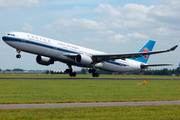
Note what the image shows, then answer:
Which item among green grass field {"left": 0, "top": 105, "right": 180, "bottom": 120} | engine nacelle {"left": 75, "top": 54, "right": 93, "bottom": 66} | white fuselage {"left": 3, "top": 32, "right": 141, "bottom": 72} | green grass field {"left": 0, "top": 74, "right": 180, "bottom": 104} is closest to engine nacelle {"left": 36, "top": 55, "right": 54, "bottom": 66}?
white fuselage {"left": 3, "top": 32, "right": 141, "bottom": 72}

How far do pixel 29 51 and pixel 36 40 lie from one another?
7.07 ft

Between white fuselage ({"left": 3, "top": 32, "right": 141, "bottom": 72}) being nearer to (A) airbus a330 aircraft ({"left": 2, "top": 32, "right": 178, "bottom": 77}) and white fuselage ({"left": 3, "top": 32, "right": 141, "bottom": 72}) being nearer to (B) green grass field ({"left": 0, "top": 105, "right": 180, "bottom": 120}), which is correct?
(A) airbus a330 aircraft ({"left": 2, "top": 32, "right": 178, "bottom": 77})

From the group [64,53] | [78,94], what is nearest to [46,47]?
[64,53]

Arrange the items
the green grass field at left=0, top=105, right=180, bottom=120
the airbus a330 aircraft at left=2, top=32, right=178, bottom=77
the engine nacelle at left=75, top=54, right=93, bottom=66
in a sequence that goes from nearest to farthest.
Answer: the green grass field at left=0, top=105, right=180, bottom=120
the airbus a330 aircraft at left=2, top=32, right=178, bottom=77
the engine nacelle at left=75, top=54, right=93, bottom=66

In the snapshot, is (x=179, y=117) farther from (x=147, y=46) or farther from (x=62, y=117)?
(x=147, y=46)

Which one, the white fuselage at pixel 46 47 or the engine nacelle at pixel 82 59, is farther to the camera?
the engine nacelle at pixel 82 59

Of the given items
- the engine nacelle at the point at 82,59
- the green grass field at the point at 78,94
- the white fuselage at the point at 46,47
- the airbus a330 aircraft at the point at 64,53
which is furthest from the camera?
the engine nacelle at the point at 82,59

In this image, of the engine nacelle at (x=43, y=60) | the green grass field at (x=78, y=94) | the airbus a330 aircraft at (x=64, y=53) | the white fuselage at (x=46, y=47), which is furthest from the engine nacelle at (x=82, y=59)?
the green grass field at (x=78, y=94)

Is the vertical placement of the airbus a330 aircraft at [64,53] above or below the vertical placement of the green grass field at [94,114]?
above

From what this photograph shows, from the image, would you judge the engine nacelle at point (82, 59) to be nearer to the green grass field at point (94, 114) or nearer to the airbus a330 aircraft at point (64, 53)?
the airbus a330 aircraft at point (64, 53)

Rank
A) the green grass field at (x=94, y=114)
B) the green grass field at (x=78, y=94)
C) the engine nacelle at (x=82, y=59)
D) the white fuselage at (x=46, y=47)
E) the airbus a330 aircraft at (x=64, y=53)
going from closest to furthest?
the green grass field at (x=94, y=114) < the green grass field at (x=78, y=94) < the white fuselage at (x=46, y=47) < the airbus a330 aircraft at (x=64, y=53) < the engine nacelle at (x=82, y=59)

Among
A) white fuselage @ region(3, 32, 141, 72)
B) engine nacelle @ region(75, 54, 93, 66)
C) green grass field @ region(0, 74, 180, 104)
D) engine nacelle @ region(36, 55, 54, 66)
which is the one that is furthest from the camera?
engine nacelle @ region(36, 55, 54, 66)

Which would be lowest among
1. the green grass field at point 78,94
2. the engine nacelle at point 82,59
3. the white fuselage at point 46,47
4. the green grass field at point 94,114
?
the green grass field at point 94,114

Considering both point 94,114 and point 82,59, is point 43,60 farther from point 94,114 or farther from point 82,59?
point 94,114
